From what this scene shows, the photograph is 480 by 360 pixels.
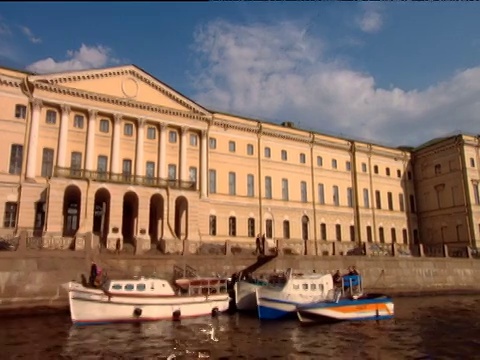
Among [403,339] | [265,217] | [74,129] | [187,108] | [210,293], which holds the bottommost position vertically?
[403,339]

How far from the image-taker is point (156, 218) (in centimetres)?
4328

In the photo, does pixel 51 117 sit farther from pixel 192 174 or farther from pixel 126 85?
pixel 192 174

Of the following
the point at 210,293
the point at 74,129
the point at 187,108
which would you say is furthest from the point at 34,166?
the point at 210,293

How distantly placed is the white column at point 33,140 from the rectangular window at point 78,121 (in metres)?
3.31

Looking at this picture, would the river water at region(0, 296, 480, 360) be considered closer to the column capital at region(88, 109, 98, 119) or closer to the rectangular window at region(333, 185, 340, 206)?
the column capital at region(88, 109, 98, 119)

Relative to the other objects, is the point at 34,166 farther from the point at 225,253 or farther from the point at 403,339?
the point at 403,339

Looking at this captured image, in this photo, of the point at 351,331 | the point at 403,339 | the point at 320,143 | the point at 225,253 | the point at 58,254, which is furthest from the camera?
the point at 320,143

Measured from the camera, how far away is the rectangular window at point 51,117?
3994 cm

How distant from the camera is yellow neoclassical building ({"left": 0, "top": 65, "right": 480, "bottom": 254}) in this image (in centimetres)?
3778

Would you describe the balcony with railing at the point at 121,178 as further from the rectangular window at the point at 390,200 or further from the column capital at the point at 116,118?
the rectangular window at the point at 390,200

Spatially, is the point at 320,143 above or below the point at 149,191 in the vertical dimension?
above

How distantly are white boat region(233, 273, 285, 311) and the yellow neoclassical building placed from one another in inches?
360

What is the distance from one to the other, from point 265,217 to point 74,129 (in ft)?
75.4

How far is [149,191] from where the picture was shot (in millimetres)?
40594
